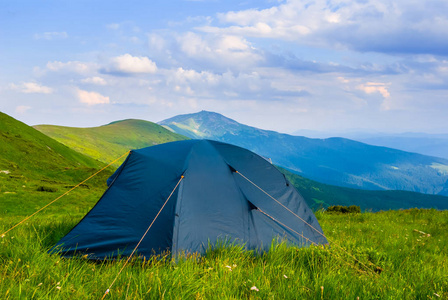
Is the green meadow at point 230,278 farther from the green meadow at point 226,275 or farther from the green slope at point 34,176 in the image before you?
the green slope at point 34,176

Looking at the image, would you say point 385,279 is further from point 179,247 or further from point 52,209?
point 52,209

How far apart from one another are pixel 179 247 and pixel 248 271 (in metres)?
2.19

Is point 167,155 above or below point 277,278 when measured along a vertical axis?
above

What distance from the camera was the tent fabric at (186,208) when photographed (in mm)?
7641

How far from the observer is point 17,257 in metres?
5.77


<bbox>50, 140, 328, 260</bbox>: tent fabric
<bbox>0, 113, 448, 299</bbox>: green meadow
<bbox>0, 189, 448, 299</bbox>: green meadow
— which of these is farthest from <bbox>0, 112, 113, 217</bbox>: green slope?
<bbox>0, 189, 448, 299</bbox>: green meadow

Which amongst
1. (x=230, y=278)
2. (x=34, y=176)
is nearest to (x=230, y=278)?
(x=230, y=278)

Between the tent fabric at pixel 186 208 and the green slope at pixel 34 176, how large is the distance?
12.3 metres

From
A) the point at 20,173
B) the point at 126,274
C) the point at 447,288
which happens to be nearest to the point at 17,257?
Answer: the point at 126,274

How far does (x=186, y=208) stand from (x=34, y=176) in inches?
2046

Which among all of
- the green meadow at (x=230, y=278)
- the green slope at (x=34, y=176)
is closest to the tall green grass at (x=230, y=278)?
the green meadow at (x=230, y=278)

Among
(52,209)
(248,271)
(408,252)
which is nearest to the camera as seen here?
(248,271)

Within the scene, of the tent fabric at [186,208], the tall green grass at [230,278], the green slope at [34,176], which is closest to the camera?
the tall green grass at [230,278]

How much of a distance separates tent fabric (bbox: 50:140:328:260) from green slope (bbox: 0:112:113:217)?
12340 millimetres
